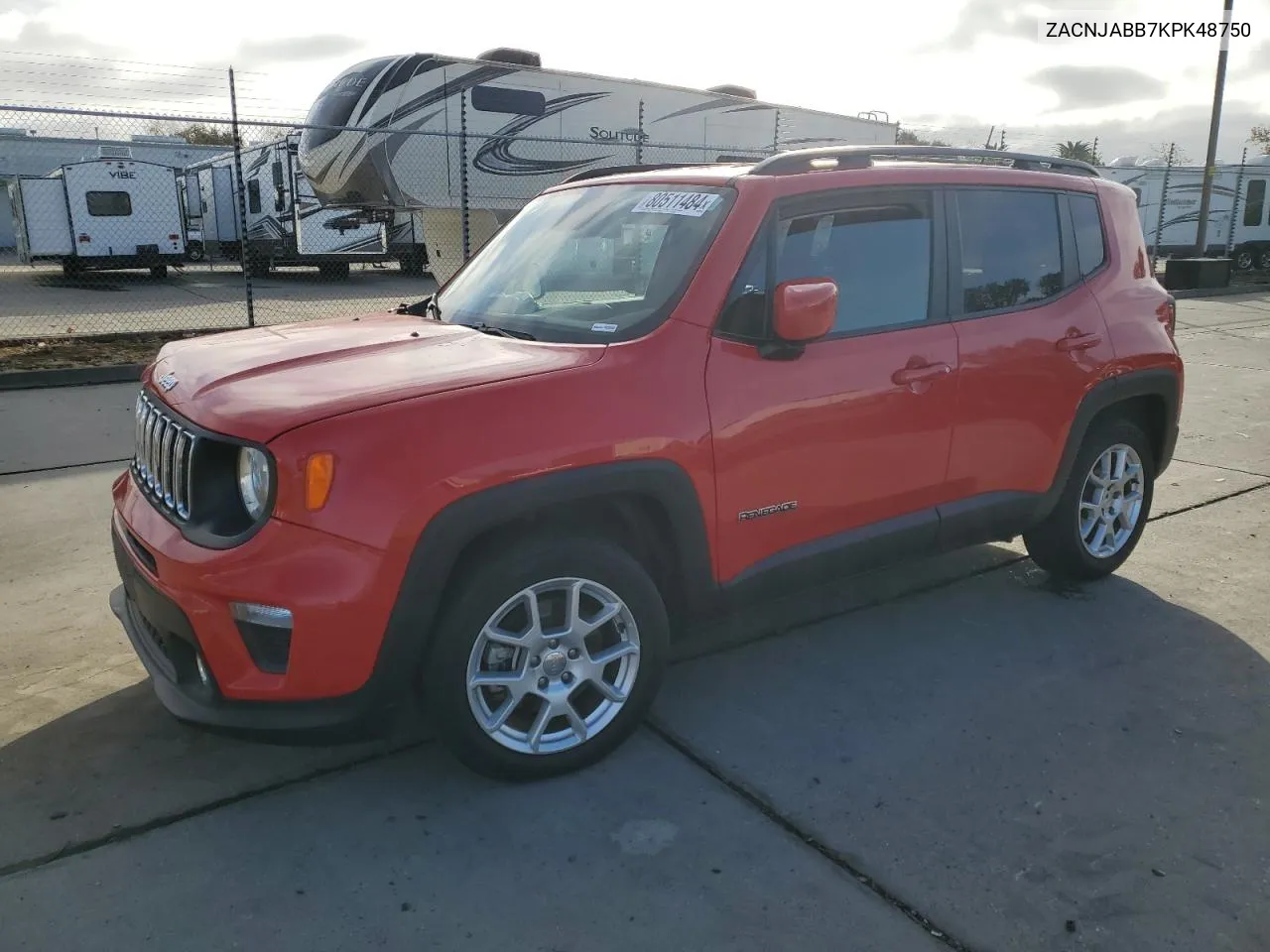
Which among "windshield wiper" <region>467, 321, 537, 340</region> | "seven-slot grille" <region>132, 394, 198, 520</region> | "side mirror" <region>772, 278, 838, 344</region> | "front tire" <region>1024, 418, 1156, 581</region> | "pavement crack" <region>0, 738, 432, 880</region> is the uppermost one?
"side mirror" <region>772, 278, 838, 344</region>

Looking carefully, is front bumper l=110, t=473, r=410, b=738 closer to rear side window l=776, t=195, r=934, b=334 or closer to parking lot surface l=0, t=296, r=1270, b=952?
parking lot surface l=0, t=296, r=1270, b=952

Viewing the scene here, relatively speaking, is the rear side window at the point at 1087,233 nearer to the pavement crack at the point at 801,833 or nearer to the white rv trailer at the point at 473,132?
the pavement crack at the point at 801,833

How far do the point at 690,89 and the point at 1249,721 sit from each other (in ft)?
53.2

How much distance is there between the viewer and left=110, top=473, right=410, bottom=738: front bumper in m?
2.55

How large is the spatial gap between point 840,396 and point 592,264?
1.01m

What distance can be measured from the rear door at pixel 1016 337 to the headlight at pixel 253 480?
2.50 meters

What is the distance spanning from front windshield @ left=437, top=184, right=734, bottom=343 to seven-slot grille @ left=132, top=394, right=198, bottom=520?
1.12 meters

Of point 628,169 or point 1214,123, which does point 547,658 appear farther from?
point 1214,123

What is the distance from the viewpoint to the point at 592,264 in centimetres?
361

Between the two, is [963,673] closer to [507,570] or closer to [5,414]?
[507,570]

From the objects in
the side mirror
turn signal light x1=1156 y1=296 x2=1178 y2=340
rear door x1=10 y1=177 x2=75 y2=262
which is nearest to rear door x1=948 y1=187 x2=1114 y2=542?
turn signal light x1=1156 y1=296 x2=1178 y2=340

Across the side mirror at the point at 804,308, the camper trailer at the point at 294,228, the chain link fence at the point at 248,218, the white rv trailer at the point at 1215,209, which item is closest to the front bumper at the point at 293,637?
the side mirror at the point at 804,308

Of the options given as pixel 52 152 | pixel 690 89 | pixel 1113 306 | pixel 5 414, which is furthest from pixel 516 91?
pixel 52 152

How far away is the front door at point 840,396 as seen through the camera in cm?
321
